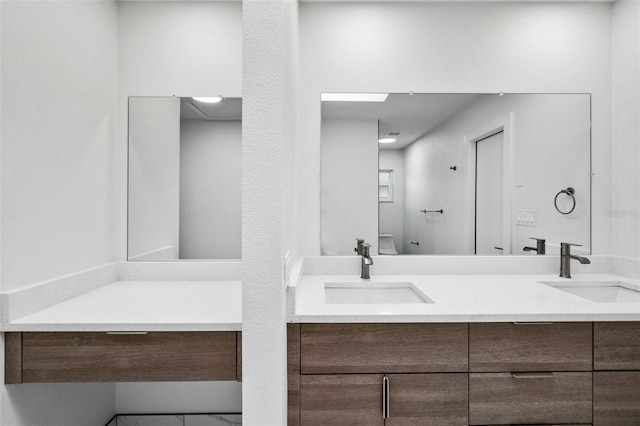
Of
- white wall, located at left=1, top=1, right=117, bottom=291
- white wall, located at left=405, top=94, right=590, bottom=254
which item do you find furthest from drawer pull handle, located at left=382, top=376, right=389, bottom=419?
white wall, located at left=1, top=1, right=117, bottom=291

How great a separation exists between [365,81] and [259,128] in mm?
1131

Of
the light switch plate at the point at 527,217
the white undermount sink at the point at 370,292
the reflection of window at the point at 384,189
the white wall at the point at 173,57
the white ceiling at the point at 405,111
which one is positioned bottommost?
the white undermount sink at the point at 370,292

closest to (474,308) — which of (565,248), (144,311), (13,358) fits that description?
(565,248)

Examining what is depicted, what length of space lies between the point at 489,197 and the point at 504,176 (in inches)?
5.9

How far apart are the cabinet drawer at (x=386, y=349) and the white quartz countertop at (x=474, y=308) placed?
5 cm

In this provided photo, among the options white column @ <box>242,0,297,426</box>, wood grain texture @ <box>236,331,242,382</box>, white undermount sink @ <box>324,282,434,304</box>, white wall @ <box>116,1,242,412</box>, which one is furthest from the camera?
white wall @ <box>116,1,242,412</box>

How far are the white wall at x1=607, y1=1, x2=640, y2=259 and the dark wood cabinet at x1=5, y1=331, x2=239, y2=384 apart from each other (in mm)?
2168

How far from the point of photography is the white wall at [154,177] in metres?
2.06

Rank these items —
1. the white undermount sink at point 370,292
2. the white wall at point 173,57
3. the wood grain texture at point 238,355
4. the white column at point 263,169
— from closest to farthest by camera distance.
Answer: the white column at point 263,169, the wood grain texture at point 238,355, the white undermount sink at point 370,292, the white wall at point 173,57

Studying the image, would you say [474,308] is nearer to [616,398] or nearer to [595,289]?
[616,398]

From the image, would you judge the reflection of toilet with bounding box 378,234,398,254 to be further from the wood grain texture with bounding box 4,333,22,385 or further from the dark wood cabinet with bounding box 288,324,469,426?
the wood grain texture with bounding box 4,333,22,385

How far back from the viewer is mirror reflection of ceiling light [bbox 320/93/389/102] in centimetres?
213

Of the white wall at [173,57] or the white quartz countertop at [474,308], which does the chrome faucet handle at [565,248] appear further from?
the white wall at [173,57]

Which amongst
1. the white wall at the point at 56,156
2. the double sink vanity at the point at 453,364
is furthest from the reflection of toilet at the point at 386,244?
the white wall at the point at 56,156
